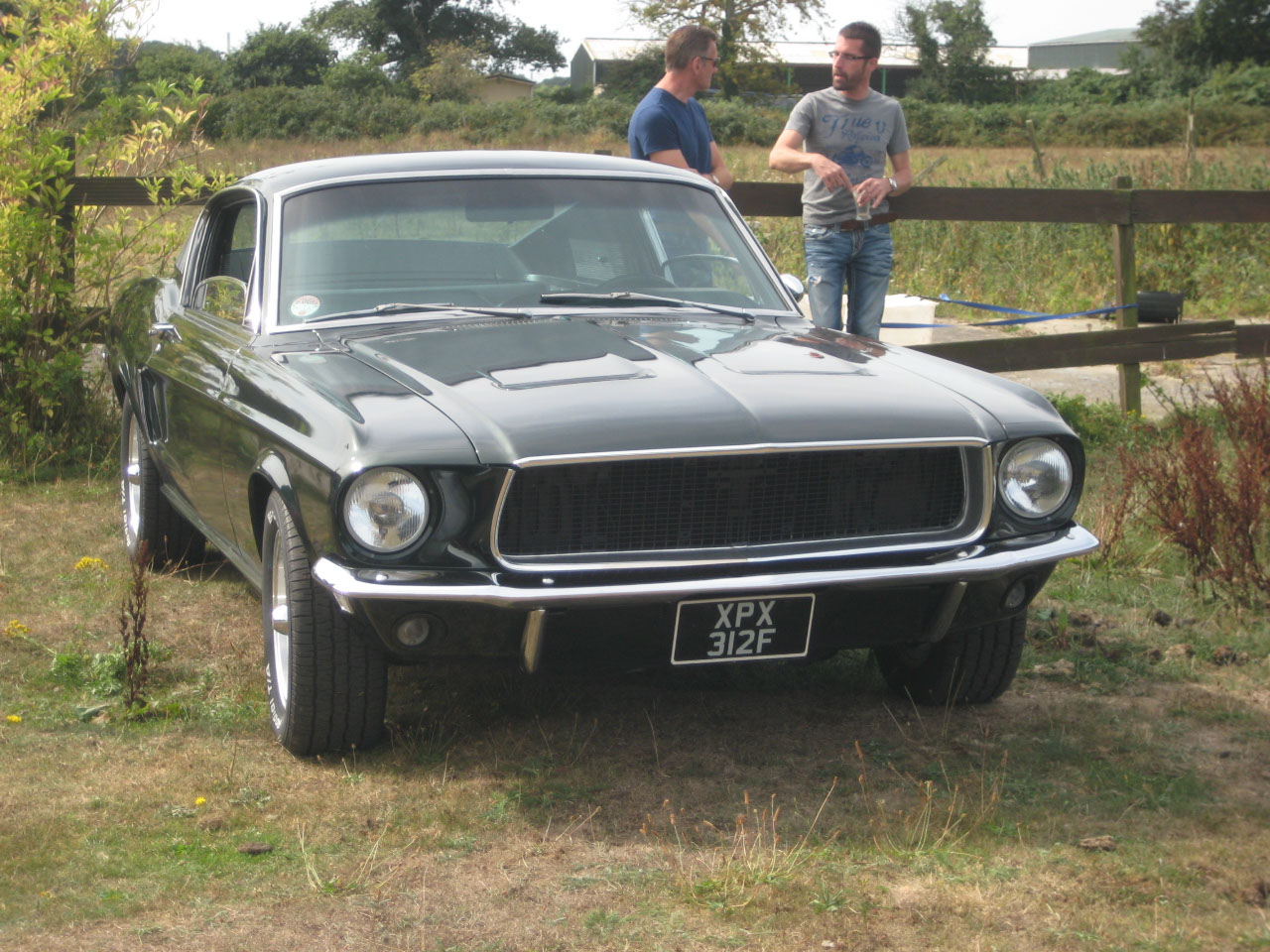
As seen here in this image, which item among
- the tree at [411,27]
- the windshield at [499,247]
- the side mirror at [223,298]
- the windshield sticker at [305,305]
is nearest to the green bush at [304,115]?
the tree at [411,27]

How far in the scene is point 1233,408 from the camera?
5.89 metres

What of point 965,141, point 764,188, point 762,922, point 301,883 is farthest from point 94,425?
point 965,141

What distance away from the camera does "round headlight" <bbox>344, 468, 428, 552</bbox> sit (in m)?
3.24

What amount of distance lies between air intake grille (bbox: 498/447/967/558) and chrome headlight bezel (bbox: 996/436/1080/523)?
14cm

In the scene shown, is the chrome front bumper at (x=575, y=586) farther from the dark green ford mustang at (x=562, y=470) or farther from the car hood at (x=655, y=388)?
the car hood at (x=655, y=388)

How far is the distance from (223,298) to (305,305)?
55 cm

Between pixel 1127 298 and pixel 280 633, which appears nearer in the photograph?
pixel 280 633

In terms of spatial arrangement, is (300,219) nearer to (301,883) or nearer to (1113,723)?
(301,883)

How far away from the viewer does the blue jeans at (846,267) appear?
22.7 ft

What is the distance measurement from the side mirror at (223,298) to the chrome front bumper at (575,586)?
144cm

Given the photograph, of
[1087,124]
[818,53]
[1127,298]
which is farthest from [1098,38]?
[1127,298]

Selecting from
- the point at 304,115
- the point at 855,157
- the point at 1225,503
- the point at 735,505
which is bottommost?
the point at 1225,503

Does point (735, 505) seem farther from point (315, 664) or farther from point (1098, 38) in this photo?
point (1098, 38)

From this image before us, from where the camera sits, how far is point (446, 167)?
4.70 metres
